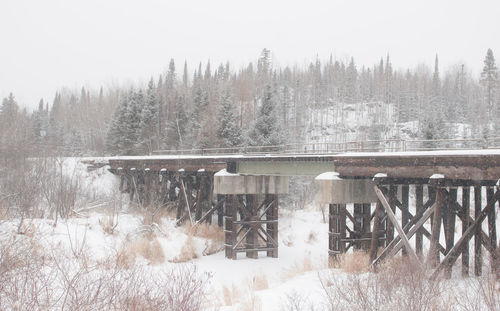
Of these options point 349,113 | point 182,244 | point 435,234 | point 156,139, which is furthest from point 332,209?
point 349,113

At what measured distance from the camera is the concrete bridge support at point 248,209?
20.8 meters

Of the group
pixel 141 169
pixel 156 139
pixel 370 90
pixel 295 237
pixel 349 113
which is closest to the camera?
pixel 295 237

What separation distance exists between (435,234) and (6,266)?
8929 mm

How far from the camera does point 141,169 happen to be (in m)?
29.9

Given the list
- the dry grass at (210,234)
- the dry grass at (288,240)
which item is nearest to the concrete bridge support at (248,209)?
the dry grass at (210,234)

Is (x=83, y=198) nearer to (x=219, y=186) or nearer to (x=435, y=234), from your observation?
(x=219, y=186)

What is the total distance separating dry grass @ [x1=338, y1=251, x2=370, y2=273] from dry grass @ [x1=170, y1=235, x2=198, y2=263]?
8521mm

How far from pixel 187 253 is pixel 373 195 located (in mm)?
8865

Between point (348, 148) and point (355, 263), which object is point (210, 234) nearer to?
point (348, 148)

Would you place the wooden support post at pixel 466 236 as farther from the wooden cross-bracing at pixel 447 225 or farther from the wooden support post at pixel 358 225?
the wooden support post at pixel 358 225

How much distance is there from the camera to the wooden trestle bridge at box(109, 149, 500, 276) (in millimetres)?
11289

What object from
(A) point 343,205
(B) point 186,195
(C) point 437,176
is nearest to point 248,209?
(B) point 186,195

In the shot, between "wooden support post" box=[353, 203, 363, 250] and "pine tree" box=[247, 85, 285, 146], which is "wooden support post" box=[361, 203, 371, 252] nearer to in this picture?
"wooden support post" box=[353, 203, 363, 250]

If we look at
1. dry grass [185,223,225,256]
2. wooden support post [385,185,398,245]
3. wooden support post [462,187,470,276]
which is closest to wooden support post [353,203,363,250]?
wooden support post [385,185,398,245]
